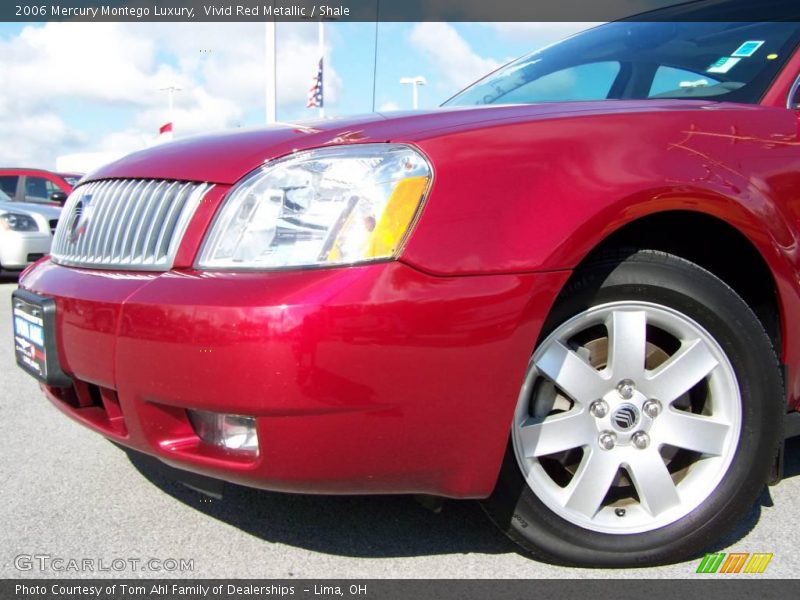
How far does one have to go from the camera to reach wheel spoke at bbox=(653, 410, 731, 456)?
2.12 m

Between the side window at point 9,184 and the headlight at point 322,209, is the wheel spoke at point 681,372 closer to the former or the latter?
the headlight at point 322,209

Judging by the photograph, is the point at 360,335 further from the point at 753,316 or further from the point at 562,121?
the point at 753,316

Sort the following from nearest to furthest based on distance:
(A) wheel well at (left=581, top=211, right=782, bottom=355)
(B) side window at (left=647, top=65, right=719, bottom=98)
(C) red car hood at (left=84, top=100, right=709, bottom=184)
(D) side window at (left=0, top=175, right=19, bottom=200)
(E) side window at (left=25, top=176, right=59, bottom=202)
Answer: (C) red car hood at (left=84, top=100, right=709, bottom=184) → (A) wheel well at (left=581, top=211, right=782, bottom=355) → (B) side window at (left=647, top=65, right=719, bottom=98) → (D) side window at (left=0, top=175, right=19, bottom=200) → (E) side window at (left=25, top=176, right=59, bottom=202)

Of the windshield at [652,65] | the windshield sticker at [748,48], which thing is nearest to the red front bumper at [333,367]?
the windshield at [652,65]

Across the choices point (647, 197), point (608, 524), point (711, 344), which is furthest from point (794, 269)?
point (608, 524)

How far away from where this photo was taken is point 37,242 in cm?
881

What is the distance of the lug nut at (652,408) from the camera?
6.86ft

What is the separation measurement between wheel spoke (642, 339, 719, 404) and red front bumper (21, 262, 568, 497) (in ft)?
1.49

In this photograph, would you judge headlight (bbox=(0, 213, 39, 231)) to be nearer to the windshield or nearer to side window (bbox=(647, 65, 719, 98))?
the windshield

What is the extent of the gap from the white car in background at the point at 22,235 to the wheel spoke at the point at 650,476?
8153mm

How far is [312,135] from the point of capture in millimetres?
2023

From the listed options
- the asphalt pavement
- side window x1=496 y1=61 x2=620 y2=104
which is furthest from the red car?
side window x1=496 y1=61 x2=620 y2=104

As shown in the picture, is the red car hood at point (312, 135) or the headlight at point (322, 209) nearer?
the headlight at point (322, 209)

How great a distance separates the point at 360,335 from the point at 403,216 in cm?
30
